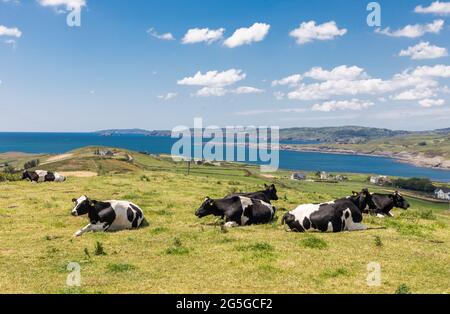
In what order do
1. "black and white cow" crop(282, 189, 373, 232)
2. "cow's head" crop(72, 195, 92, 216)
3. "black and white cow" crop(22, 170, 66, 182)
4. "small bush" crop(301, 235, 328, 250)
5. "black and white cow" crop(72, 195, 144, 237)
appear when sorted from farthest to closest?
"black and white cow" crop(22, 170, 66, 182)
"cow's head" crop(72, 195, 92, 216)
"black and white cow" crop(72, 195, 144, 237)
"black and white cow" crop(282, 189, 373, 232)
"small bush" crop(301, 235, 328, 250)

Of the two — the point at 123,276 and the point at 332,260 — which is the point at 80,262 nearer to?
the point at 123,276

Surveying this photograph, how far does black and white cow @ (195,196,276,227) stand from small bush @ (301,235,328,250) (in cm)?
529

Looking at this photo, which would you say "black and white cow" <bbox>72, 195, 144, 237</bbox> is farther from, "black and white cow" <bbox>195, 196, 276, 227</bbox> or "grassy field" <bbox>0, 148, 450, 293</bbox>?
"black and white cow" <bbox>195, 196, 276, 227</bbox>

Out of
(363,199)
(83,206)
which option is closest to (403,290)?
(363,199)

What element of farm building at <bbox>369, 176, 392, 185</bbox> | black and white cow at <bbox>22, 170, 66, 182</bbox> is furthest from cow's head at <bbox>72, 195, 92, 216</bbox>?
farm building at <bbox>369, 176, 392, 185</bbox>

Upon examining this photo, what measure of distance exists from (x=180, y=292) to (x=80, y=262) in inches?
214

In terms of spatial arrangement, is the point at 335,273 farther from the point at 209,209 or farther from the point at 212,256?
the point at 209,209

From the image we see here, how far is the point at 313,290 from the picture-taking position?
37.1 feet

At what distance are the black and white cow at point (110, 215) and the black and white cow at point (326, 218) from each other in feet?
26.0

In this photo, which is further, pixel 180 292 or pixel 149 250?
pixel 149 250

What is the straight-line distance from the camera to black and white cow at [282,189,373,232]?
19469 millimetres

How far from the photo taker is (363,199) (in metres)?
24.2

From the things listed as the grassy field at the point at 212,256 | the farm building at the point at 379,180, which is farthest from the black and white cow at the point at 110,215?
the farm building at the point at 379,180
